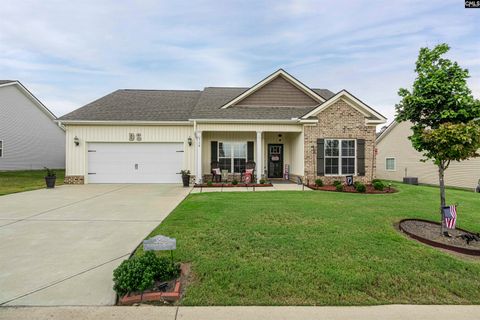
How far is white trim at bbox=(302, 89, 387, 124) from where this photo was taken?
1231cm

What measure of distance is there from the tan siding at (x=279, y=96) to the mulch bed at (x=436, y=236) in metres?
10.4

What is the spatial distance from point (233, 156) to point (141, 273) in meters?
11.7

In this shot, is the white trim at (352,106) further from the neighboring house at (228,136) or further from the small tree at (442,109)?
the small tree at (442,109)

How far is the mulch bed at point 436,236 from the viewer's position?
13.8 feet

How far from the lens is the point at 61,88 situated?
83.1 ft

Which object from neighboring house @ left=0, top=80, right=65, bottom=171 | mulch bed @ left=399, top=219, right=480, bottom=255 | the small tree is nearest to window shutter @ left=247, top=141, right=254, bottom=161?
mulch bed @ left=399, top=219, right=480, bottom=255

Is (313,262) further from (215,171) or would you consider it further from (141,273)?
(215,171)

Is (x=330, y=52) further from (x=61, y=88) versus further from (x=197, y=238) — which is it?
(x=61, y=88)

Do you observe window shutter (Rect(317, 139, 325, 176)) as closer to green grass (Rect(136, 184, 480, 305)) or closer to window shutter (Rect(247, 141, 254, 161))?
window shutter (Rect(247, 141, 254, 161))

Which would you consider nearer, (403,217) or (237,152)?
(403,217)

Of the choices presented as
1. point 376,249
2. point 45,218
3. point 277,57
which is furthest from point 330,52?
point 45,218

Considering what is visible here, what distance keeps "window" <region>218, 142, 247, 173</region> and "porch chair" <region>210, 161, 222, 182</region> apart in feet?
1.17

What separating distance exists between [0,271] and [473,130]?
817cm

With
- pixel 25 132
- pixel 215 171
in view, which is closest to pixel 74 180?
pixel 215 171
